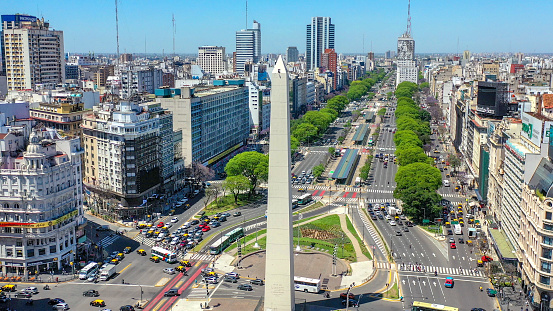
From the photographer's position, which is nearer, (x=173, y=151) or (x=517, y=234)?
(x=517, y=234)

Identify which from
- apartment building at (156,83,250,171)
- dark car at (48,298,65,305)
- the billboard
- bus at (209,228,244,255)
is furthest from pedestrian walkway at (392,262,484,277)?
apartment building at (156,83,250,171)

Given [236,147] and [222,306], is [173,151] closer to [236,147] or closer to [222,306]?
[236,147]

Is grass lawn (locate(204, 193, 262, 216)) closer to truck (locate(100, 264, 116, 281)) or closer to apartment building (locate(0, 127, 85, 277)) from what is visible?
truck (locate(100, 264, 116, 281))

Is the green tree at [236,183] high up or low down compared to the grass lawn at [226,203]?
up

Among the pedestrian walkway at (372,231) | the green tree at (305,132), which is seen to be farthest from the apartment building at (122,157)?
the green tree at (305,132)

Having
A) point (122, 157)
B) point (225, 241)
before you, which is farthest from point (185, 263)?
point (122, 157)

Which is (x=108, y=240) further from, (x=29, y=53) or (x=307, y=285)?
(x=29, y=53)

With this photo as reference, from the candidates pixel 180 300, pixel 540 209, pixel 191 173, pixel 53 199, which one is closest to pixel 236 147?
pixel 191 173

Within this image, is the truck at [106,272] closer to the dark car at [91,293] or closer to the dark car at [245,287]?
the dark car at [91,293]
